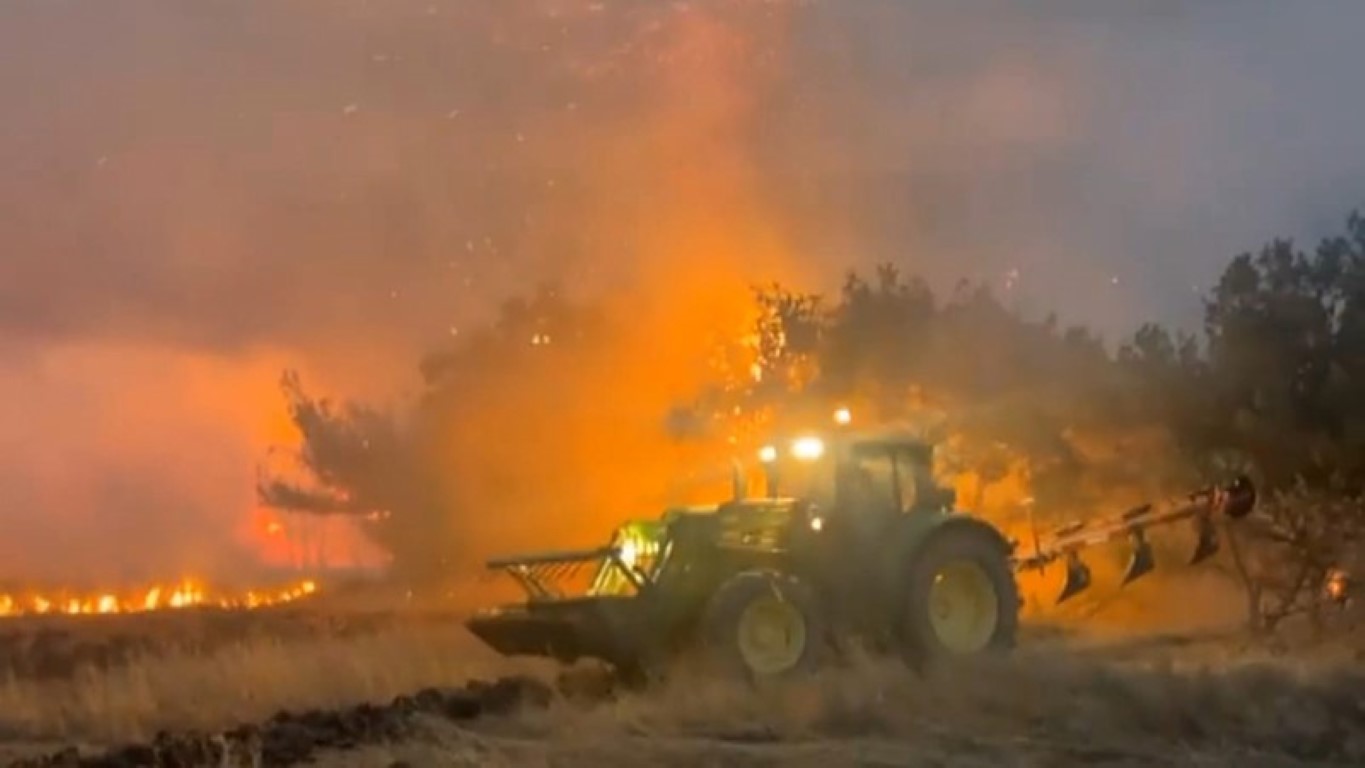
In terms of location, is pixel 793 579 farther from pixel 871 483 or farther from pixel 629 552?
pixel 629 552

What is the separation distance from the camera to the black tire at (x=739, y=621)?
1859 centimetres

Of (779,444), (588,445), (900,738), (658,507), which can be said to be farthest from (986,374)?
(900,738)

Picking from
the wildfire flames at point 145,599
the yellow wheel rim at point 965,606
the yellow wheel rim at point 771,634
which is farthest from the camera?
the wildfire flames at point 145,599

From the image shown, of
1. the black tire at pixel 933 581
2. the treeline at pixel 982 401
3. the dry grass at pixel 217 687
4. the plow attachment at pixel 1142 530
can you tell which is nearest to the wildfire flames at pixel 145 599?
the treeline at pixel 982 401

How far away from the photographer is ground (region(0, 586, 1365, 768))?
14.6m

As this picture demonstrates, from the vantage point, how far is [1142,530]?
78.9 feet

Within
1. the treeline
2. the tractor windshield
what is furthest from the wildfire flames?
the tractor windshield

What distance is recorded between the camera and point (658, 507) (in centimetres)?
4381

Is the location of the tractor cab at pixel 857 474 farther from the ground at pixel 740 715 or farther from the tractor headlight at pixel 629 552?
the ground at pixel 740 715

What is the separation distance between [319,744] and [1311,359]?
22.1 meters

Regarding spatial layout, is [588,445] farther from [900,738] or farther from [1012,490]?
[900,738]

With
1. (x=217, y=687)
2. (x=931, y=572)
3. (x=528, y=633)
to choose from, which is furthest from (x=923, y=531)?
(x=217, y=687)

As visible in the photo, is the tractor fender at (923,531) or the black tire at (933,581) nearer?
the black tire at (933,581)

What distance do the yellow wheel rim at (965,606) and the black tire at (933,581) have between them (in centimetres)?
4
